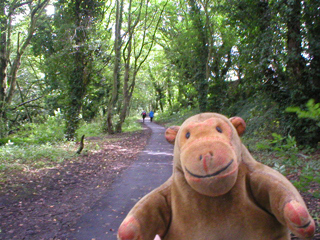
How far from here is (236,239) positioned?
69.5 inches

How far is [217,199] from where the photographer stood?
1.79 m

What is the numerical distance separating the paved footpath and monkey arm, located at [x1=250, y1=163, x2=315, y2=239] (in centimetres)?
260

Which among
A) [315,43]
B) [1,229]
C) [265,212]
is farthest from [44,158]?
[315,43]

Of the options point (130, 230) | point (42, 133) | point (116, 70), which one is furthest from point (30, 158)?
point (116, 70)

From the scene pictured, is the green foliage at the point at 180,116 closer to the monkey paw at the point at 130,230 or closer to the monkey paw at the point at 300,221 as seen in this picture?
the monkey paw at the point at 130,230

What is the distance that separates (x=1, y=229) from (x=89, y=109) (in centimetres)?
2060

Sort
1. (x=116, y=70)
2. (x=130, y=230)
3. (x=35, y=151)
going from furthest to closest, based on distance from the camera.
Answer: (x=116, y=70), (x=35, y=151), (x=130, y=230)

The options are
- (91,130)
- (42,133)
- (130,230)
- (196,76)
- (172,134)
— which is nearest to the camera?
(130,230)

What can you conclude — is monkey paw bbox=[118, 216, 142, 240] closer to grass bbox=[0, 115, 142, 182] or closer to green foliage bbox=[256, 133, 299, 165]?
green foliage bbox=[256, 133, 299, 165]

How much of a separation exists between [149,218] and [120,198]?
12.4ft

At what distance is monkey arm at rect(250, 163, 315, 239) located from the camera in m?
1.50

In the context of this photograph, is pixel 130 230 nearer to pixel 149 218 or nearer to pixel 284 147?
pixel 149 218

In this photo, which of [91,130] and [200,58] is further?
[91,130]

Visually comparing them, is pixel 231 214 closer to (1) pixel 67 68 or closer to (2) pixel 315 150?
(2) pixel 315 150
